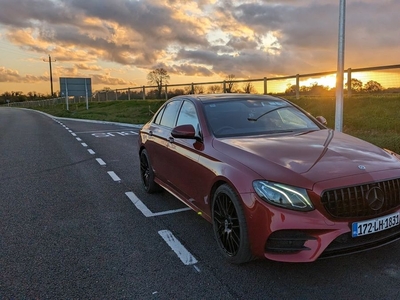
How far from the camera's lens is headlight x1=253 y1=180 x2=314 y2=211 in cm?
290

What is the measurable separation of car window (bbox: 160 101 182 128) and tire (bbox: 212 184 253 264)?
1.94m

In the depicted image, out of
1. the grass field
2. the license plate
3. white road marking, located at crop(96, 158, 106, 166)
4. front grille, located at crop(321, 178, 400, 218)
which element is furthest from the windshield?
the grass field

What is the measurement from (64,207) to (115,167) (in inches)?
118

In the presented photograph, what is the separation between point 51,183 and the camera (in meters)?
6.80

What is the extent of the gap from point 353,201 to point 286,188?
0.55 m

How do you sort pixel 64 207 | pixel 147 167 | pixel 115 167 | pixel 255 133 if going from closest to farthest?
pixel 255 133
pixel 64 207
pixel 147 167
pixel 115 167

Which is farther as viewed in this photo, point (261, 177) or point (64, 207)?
point (64, 207)

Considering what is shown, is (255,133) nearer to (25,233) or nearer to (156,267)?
(156,267)

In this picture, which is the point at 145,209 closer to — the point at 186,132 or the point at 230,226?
the point at 186,132

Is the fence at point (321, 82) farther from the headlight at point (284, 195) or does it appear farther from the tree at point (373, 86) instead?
the headlight at point (284, 195)

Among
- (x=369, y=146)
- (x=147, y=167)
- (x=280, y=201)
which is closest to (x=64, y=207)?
(x=147, y=167)

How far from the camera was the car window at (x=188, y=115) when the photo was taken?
4512 millimetres

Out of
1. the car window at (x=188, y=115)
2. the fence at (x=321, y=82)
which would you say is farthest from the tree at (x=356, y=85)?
the car window at (x=188, y=115)

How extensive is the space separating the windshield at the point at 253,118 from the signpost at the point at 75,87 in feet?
147
